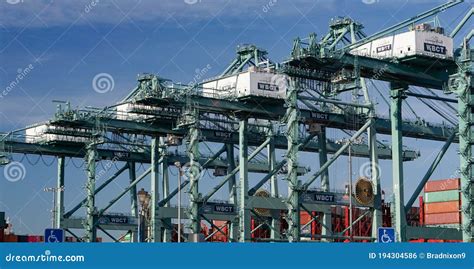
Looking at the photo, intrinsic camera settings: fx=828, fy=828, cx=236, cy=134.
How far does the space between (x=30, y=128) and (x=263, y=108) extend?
23169mm

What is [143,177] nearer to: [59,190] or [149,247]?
[59,190]

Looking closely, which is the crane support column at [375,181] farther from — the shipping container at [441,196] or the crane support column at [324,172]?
the shipping container at [441,196]

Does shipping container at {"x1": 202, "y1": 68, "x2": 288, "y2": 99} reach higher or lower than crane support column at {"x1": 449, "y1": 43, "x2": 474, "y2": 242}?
higher

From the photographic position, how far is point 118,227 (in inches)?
3056

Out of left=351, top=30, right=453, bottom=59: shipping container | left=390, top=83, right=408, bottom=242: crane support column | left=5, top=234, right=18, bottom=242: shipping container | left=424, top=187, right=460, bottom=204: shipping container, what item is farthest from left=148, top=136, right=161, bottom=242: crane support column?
left=424, top=187, right=460, bottom=204: shipping container

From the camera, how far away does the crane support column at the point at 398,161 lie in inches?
2170

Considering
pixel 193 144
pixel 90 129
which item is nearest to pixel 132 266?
pixel 193 144

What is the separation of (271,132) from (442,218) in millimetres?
17331

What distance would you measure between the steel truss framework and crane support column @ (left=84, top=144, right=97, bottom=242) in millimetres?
99

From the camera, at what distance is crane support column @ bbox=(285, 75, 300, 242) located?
55.8m

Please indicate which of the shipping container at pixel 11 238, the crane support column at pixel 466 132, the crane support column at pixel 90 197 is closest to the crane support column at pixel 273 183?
the crane support column at pixel 90 197

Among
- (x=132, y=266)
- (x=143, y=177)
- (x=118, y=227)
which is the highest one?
(x=143, y=177)

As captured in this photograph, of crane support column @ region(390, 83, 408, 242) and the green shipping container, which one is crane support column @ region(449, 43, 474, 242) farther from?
the green shipping container

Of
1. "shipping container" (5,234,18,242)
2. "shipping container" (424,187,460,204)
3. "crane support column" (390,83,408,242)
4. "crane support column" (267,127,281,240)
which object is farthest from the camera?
"shipping container" (5,234,18,242)
